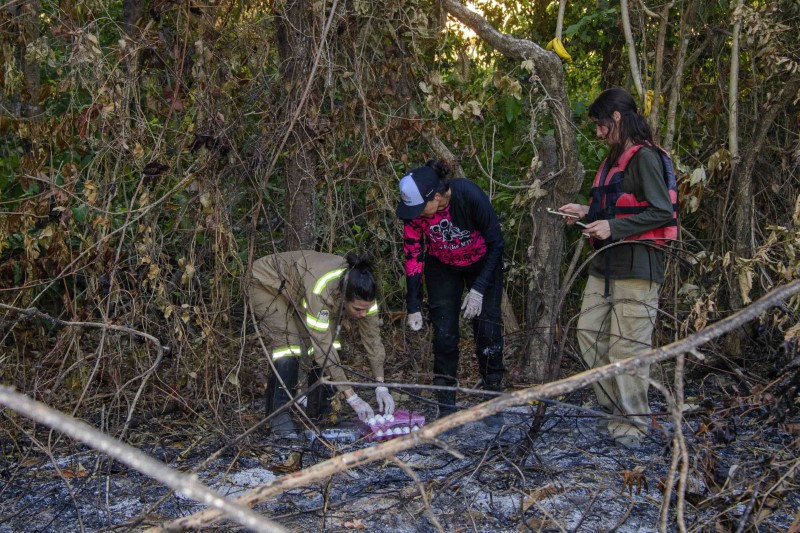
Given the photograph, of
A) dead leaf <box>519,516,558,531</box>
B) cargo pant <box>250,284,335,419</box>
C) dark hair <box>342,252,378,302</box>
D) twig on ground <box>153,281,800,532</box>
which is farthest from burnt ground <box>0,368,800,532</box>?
twig on ground <box>153,281,800,532</box>

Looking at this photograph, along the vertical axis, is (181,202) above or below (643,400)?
above

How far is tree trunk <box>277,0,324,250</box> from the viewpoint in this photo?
4.68 metres

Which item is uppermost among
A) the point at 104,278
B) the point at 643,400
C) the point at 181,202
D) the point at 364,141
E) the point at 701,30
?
the point at 701,30

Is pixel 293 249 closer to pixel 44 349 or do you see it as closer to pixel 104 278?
pixel 104 278

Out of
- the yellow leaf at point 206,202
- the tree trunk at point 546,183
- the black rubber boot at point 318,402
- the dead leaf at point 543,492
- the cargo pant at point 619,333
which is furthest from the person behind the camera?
the tree trunk at point 546,183

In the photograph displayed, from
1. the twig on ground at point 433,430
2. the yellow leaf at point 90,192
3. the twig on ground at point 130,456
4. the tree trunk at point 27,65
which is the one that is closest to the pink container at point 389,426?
the yellow leaf at point 90,192

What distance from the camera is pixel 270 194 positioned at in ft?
19.5

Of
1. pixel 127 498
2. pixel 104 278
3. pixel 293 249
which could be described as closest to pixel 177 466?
pixel 127 498

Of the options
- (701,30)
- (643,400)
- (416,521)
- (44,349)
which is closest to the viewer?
(416,521)

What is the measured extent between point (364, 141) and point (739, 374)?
92.1 inches

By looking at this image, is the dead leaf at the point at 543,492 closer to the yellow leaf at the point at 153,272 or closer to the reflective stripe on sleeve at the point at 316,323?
the reflective stripe on sleeve at the point at 316,323

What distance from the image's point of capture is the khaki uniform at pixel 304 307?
14.0 feet

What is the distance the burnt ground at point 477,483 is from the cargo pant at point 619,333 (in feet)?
0.50

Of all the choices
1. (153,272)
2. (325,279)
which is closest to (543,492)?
(325,279)
